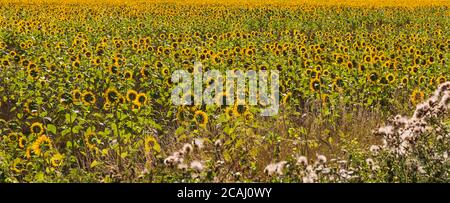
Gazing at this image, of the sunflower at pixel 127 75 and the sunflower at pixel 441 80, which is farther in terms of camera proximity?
the sunflower at pixel 127 75

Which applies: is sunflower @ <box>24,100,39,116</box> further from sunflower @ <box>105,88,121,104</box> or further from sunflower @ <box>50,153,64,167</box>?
sunflower @ <box>50,153,64,167</box>

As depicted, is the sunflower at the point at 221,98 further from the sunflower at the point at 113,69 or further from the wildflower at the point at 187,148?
the wildflower at the point at 187,148

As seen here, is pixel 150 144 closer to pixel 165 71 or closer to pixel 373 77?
pixel 165 71

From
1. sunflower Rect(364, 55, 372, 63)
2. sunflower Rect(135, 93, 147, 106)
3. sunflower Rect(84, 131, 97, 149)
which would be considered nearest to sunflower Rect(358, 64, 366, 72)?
sunflower Rect(364, 55, 372, 63)

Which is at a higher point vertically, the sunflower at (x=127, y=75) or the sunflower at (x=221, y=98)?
the sunflower at (x=127, y=75)

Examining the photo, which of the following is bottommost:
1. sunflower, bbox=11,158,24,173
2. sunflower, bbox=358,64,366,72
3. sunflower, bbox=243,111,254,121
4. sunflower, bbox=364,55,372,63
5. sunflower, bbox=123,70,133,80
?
sunflower, bbox=11,158,24,173

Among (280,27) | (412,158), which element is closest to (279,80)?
(412,158)

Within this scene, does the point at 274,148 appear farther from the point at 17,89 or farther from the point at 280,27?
the point at 280,27

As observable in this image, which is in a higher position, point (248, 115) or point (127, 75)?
point (127, 75)

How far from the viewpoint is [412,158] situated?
346cm

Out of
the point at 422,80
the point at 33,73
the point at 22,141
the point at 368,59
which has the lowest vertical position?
the point at 22,141

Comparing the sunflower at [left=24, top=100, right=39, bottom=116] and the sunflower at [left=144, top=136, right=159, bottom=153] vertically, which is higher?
the sunflower at [left=24, top=100, right=39, bottom=116]

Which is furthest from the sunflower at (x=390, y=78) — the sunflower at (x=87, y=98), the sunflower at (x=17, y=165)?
the sunflower at (x=17, y=165)

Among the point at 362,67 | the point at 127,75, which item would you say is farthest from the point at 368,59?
the point at 127,75
